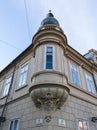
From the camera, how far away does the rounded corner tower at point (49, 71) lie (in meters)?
7.29

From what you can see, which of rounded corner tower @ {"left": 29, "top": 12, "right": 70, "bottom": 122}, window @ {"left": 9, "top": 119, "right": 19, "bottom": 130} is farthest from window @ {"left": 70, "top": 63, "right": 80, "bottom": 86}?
window @ {"left": 9, "top": 119, "right": 19, "bottom": 130}

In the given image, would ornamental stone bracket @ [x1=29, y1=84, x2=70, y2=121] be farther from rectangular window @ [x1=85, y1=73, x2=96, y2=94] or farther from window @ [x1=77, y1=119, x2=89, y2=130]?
rectangular window @ [x1=85, y1=73, x2=96, y2=94]

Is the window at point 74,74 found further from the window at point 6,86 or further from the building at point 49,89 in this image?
the window at point 6,86

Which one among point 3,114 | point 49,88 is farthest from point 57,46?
point 3,114

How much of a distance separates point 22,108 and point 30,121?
1.44 meters

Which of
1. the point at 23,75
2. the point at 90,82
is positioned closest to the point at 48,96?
the point at 23,75

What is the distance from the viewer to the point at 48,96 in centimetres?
718

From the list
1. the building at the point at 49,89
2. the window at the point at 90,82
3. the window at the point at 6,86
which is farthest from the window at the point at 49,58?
the window at the point at 6,86

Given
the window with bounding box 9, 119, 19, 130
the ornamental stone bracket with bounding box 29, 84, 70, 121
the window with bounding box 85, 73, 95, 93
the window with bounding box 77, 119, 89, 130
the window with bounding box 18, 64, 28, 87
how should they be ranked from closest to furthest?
the ornamental stone bracket with bounding box 29, 84, 70, 121 → the window with bounding box 77, 119, 89, 130 → the window with bounding box 9, 119, 19, 130 → the window with bounding box 18, 64, 28, 87 → the window with bounding box 85, 73, 95, 93

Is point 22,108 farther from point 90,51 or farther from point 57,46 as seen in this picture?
point 90,51

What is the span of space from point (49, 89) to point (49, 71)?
1262 mm

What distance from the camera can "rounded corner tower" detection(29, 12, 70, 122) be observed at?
7.29 m

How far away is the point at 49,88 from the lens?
734cm

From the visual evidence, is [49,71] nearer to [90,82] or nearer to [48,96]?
[48,96]
